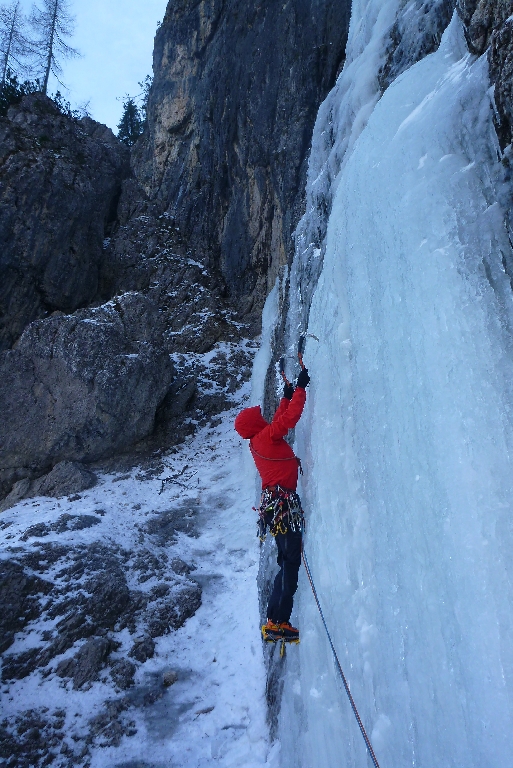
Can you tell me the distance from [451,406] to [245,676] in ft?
11.5

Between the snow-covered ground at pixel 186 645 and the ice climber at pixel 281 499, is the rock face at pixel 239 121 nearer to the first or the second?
the snow-covered ground at pixel 186 645

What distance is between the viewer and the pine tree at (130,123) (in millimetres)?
23734

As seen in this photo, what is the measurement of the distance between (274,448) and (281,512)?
1.69 ft

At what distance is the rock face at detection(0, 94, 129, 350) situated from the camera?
13336 mm

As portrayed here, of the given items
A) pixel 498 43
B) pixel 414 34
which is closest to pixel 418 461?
pixel 498 43

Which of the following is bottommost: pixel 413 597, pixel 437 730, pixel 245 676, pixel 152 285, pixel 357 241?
pixel 245 676

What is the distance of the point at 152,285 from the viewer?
14461 mm

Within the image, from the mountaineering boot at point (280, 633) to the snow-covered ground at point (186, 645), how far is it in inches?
34.1

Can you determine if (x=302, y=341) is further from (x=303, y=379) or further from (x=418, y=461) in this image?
(x=418, y=461)

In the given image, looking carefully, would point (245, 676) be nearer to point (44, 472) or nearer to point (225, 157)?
point (44, 472)

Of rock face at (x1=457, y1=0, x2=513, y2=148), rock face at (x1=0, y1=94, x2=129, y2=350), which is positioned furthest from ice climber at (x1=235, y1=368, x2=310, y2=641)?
rock face at (x1=0, y1=94, x2=129, y2=350)

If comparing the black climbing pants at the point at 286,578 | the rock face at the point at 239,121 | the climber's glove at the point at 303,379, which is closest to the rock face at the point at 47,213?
the rock face at the point at 239,121

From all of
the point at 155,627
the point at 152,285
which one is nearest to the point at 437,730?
the point at 155,627

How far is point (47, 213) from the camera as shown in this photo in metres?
14.0
